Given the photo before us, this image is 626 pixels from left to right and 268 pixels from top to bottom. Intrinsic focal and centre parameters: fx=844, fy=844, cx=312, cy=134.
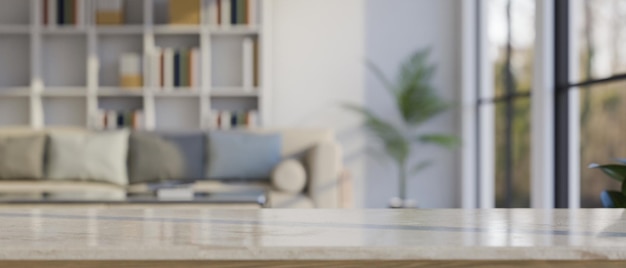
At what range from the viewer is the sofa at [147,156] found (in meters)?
5.57

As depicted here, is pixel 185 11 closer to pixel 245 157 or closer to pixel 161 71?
pixel 161 71

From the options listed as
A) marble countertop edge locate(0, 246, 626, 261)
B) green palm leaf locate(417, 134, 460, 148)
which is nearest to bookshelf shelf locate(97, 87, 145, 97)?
green palm leaf locate(417, 134, 460, 148)

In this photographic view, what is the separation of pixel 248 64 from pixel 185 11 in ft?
2.17

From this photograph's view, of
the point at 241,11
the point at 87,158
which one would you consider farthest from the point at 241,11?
the point at 87,158

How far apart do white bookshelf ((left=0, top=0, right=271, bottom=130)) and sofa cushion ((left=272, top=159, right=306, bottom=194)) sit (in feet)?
5.37

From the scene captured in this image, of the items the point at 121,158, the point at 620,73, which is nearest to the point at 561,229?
the point at 620,73

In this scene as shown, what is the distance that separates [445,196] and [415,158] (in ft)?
1.40

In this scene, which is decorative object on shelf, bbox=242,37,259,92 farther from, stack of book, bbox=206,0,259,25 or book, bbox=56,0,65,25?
book, bbox=56,0,65,25

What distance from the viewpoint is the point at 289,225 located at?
1.38 m

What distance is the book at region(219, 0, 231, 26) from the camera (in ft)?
22.4

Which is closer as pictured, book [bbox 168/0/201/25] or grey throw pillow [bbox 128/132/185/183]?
grey throw pillow [bbox 128/132/185/183]

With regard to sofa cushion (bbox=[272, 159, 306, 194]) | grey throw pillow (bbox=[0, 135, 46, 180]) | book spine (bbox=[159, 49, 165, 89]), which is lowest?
sofa cushion (bbox=[272, 159, 306, 194])

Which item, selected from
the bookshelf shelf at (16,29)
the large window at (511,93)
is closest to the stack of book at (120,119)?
the bookshelf shelf at (16,29)

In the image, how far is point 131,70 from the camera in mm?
6852
